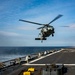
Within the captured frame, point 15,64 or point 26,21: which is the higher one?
point 26,21

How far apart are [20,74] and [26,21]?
16.3m

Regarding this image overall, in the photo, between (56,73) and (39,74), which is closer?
(56,73)

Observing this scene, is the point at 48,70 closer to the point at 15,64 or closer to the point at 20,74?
the point at 20,74

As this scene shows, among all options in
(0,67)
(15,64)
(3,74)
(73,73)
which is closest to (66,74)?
(73,73)

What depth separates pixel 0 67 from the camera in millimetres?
40531

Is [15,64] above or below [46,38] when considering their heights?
below

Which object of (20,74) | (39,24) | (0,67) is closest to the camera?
(20,74)

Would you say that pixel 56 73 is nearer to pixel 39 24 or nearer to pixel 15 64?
pixel 15 64

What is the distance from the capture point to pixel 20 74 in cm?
3375

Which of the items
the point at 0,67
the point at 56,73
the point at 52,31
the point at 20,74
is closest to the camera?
the point at 56,73

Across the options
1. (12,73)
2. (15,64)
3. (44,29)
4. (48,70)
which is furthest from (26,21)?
(48,70)

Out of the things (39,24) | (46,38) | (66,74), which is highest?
(39,24)

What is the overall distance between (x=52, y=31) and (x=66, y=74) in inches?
528

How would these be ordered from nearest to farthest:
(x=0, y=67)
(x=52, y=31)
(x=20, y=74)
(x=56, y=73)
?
(x=56, y=73)
(x=20, y=74)
(x=0, y=67)
(x=52, y=31)
